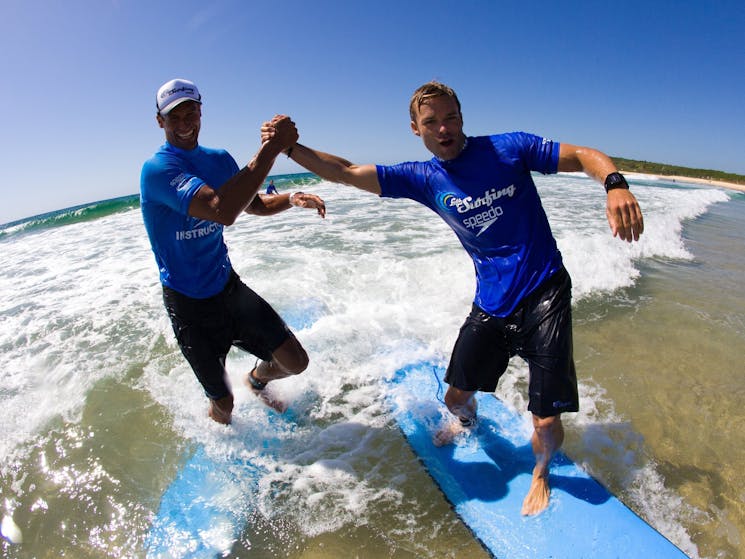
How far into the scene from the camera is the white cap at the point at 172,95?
2326 millimetres

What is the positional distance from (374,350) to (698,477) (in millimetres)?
2855

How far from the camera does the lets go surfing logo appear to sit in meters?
2.26

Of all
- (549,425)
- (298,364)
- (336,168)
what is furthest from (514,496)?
(336,168)

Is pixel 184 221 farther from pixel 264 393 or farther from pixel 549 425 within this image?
pixel 549 425

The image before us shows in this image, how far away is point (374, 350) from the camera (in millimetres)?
4453

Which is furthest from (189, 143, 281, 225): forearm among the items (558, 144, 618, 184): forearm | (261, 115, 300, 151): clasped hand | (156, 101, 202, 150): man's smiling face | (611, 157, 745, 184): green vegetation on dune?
(611, 157, 745, 184): green vegetation on dune

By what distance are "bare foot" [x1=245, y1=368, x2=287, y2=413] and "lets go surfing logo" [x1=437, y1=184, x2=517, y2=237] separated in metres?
2.21

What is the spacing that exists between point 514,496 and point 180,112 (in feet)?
10.3

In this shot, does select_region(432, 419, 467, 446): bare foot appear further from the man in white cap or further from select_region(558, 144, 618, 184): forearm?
select_region(558, 144, 618, 184): forearm

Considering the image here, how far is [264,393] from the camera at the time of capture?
3521 millimetres

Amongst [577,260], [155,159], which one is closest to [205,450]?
[155,159]

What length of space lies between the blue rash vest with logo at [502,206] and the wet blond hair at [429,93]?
298mm

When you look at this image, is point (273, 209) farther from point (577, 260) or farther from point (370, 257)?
point (577, 260)

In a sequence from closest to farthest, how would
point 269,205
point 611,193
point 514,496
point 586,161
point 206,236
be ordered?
point 611,193
point 586,161
point 514,496
point 206,236
point 269,205
